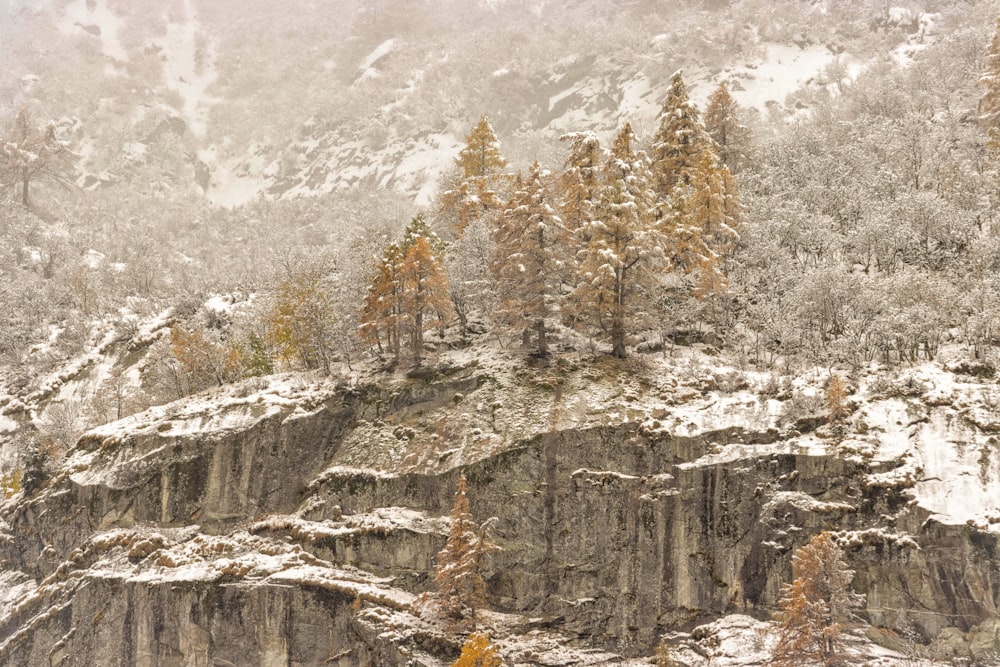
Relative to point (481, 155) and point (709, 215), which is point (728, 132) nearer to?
point (709, 215)

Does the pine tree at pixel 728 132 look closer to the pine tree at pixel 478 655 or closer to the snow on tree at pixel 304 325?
the snow on tree at pixel 304 325

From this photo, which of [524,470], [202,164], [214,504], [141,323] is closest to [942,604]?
[524,470]

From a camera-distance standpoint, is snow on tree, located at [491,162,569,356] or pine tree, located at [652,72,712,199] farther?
pine tree, located at [652,72,712,199]

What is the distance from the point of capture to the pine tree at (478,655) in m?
23.3

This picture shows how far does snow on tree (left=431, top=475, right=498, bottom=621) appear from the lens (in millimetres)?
25047

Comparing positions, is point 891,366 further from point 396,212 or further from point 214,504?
point 396,212

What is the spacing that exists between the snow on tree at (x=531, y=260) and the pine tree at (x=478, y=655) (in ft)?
43.3

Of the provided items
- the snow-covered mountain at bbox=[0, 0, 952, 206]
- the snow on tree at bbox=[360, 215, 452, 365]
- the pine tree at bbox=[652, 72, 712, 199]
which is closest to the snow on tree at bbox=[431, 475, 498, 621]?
the snow on tree at bbox=[360, 215, 452, 365]

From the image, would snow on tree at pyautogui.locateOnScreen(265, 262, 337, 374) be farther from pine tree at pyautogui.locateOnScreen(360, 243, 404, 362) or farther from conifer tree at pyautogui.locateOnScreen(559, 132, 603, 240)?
conifer tree at pyautogui.locateOnScreen(559, 132, 603, 240)

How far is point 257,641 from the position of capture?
2758 centimetres

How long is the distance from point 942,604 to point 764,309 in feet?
49.0

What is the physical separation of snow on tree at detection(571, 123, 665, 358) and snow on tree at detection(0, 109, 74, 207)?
71149 mm

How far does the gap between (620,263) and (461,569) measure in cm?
1449

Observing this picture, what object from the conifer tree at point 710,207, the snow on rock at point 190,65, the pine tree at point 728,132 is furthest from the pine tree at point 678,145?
the snow on rock at point 190,65
